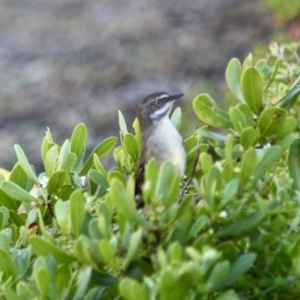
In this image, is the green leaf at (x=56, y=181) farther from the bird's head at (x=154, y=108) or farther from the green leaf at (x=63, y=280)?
the bird's head at (x=154, y=108)

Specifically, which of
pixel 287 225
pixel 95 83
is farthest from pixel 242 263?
pixel 95 83

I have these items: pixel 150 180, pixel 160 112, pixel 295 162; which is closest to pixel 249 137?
pixel 295 162

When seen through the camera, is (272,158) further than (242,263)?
Yes

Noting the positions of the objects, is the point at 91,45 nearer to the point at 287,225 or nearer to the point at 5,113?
the point at 5,113

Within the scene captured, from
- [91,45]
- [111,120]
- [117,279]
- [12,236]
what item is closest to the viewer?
[117,279]

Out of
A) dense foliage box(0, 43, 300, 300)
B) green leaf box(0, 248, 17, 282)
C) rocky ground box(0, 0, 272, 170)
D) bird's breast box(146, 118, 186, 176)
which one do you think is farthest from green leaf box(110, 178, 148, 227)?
rocky ground box(0, 0, 272, 170)

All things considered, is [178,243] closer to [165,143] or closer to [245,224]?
[245,224]

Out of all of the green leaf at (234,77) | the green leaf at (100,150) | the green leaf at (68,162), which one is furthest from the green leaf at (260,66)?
the green leaf at (68,162)
